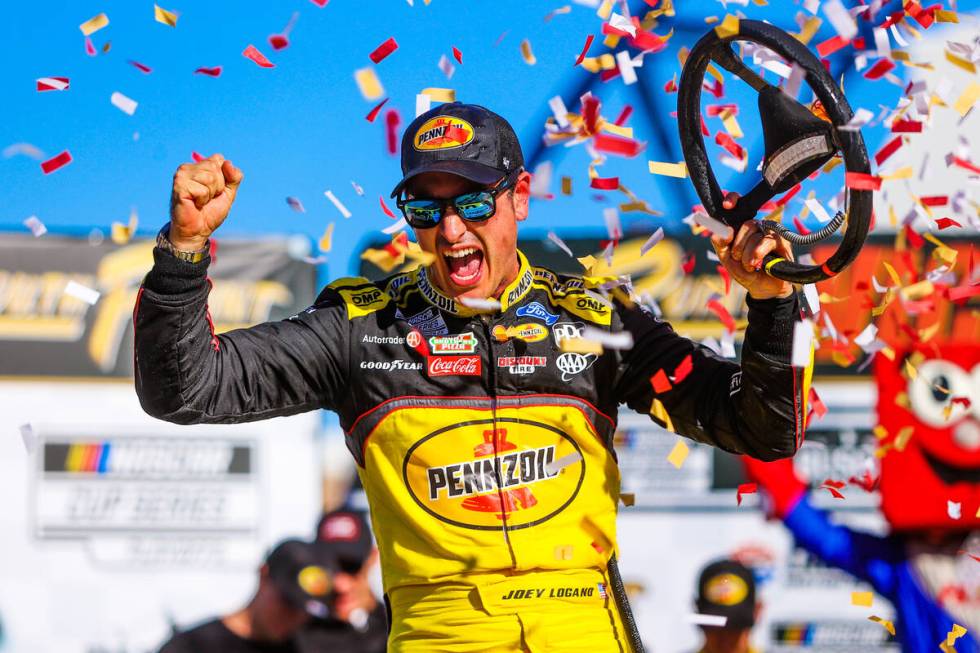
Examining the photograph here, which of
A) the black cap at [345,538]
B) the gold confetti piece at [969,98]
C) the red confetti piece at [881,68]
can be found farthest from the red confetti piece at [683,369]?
the black cap at [345,538]

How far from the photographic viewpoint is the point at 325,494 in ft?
25.5

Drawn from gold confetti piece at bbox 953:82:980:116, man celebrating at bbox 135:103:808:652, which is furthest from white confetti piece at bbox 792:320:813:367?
gold confetti piece at bbox 953:82:980:116

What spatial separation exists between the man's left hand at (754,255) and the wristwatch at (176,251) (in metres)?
1.16

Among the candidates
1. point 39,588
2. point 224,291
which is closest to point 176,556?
point 39,588

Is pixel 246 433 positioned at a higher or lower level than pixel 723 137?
lower

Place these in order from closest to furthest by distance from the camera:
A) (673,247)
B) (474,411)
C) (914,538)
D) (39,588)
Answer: (474,411) → (914,538) → (39,588) → (673,247)

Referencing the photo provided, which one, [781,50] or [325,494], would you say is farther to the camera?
[325,494]

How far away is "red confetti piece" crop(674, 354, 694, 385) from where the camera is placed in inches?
121

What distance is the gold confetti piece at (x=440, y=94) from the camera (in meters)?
3.70

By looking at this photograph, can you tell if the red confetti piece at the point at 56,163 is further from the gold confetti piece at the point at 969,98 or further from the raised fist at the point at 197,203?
the gold confetti piece at the point at 969,98

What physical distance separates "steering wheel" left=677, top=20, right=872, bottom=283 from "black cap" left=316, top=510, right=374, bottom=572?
4.53 meters

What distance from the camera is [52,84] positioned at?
3701mm

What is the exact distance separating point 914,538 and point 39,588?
5168mm

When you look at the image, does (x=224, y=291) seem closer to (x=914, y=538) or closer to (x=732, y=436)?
(x=914, y=538)
